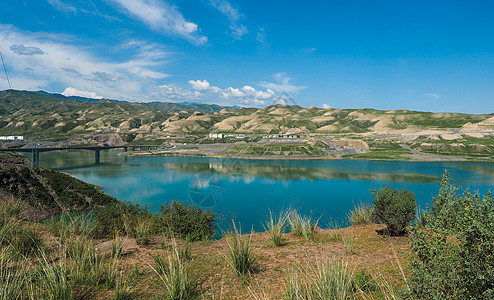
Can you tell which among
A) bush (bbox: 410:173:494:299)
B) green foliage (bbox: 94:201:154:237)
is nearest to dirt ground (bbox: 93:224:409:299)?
bush (bbox: 410:173:494:299)

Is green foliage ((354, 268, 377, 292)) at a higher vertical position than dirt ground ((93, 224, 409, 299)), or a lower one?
higher

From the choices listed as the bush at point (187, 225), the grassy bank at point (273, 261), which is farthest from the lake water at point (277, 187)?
the grassy bank at point (273, 261)

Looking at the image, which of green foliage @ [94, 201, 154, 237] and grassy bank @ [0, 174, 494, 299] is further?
green foliage @ [94, 201, 154, 237]

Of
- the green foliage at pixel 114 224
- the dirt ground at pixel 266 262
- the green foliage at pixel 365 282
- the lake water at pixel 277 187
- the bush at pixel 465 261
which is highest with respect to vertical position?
the bush at pixel 465 261

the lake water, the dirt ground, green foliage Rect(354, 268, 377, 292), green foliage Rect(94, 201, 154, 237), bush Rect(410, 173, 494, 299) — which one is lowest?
A: the lake water

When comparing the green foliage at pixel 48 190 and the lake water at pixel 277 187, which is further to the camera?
the lake water at pixel 277 187

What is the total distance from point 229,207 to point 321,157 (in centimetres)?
5874

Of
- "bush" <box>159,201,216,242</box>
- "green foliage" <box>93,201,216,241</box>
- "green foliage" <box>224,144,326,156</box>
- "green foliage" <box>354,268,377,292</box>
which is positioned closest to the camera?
"green foliage" <box>354,268,377,292</box>

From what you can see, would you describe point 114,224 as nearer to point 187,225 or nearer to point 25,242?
point 187,225

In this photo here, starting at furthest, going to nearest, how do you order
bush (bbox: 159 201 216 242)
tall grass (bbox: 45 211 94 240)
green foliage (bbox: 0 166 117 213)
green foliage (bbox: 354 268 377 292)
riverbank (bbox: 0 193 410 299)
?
1. green foliage (bbox: 0 166 117 213)
2. bush (bbox: 159 201 216 242)
3. tall grass (bbox: 45 211 94 240)
4. green foliage (bbox: 354 268 377 292)
5. riverbank (bbox: 0 193 410 299)

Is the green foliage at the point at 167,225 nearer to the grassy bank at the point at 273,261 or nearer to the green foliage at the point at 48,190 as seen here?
the grassy bank at the point at 273,261

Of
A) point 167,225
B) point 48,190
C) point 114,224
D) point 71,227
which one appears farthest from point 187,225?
point 48,190

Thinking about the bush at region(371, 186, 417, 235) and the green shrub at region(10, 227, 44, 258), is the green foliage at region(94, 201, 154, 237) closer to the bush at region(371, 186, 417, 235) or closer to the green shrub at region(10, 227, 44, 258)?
the green shrub at region(10, 227, 44, 258)

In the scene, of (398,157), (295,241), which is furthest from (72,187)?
(398,157)
